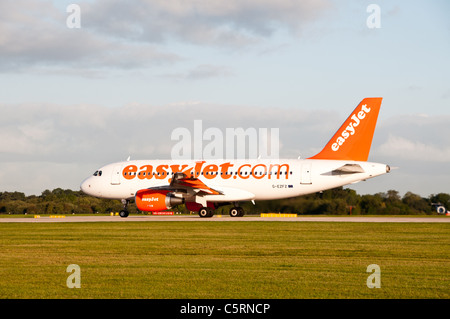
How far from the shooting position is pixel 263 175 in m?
44.5

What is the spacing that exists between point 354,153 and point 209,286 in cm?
3222

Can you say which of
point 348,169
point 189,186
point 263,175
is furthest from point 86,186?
point 348,169

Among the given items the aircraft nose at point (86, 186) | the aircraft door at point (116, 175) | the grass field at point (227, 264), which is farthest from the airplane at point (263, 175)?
the grass field at point (227, 264)

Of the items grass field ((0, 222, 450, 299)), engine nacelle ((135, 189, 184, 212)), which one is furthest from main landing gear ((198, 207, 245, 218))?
grass field ((0, 222, 450, 299))

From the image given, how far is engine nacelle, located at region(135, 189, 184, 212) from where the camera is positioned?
1746 inches

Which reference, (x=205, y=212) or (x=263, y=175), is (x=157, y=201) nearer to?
(x=205, y=212)

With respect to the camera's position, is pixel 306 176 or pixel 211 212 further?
pixel 211 212

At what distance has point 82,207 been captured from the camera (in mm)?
69312

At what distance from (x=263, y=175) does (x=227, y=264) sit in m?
28.0

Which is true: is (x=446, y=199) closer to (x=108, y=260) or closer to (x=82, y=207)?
(x=82, y=207)

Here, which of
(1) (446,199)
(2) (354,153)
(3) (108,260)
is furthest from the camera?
(1) (446,199)

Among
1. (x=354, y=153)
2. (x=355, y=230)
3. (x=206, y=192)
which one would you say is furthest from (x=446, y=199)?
(x=355, y=230)

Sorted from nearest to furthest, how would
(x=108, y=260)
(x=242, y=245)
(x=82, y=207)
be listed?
(x=108, y=260)
(x=242, y=245)
(x=82, y=207)

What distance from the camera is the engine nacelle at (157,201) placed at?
44344 millimetres
